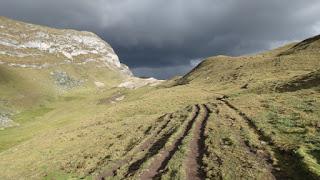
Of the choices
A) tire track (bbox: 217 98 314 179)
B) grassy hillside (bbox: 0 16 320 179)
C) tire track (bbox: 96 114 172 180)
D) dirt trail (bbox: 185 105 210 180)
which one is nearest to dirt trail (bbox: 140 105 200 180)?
grassy hillside (bbox: 0 16 320 179)

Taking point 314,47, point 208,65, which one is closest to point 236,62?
point 208,65

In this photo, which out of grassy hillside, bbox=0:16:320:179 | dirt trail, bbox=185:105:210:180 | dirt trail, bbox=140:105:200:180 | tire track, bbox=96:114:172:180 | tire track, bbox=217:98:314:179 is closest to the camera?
tire track, bbox=217:98:314:179

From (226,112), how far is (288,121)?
48.7 ft

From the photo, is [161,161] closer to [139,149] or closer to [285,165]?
[139,149]

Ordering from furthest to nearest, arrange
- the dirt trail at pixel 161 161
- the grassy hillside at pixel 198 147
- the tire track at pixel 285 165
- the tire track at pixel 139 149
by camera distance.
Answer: the tire track at pixel 139 149, the dirt trail at pixel 161 161, the grassy hillside at pixel 198 147, the tire track at pixel 285 165

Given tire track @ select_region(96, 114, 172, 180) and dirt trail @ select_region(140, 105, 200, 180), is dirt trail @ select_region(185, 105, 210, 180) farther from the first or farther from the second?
tire track @ select_region(96, 114, 172, 180)

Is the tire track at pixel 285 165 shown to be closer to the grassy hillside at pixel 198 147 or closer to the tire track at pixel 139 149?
the grassy hillside at pixel 198 147

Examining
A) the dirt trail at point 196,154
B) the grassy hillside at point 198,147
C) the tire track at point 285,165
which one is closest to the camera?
the tire track at point 285,165

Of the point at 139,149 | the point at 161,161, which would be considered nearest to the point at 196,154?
the point at 161,161

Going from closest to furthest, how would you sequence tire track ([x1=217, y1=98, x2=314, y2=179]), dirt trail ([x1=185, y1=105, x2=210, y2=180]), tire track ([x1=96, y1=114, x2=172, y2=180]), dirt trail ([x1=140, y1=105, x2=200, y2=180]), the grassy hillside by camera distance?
tire track ([x1=217, y1=98, x2=314, y2=179])
the grassy hillside
dirt trail ([x1=185, y1=105, x2=210, y2=180])
dirt trail ([x1=140, y1=105, x2=200, y2=180])
tire track ([x1=96, y1=114, x2=172, y2=180])

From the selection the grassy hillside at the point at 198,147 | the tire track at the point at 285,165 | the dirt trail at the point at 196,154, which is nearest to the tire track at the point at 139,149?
the grassy hillside at the point at 198,147

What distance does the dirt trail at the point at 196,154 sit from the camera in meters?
29.7

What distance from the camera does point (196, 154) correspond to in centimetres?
3547

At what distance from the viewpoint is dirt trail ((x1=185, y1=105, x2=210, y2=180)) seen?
29.7 m
